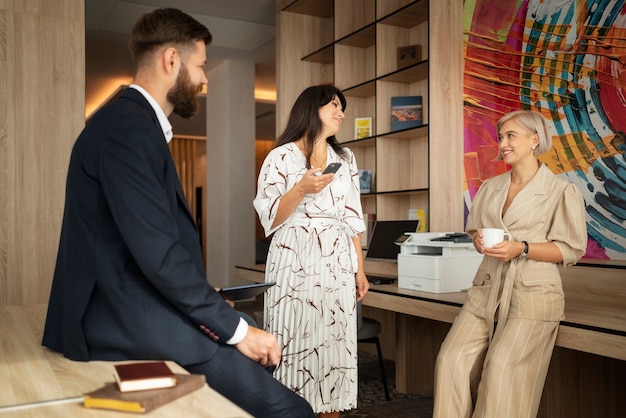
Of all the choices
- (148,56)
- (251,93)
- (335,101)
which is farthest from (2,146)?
(251,93)

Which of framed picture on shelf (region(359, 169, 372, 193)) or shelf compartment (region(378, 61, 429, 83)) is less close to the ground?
shelf compartment (region(378, 61, 429, 83))

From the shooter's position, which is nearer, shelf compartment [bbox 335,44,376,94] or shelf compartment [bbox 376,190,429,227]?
shelf compartment [bbox 376,190,429,227]

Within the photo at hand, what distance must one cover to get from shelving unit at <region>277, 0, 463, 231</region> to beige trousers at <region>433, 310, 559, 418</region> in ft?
5.12

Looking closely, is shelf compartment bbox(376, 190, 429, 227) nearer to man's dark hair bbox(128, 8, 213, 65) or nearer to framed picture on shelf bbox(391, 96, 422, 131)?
framed picture on shelf bbox(391, 96, 422, 131)

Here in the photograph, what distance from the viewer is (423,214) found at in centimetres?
430

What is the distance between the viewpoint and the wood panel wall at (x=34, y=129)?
3771 millimetres

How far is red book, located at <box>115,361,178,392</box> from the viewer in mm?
1048

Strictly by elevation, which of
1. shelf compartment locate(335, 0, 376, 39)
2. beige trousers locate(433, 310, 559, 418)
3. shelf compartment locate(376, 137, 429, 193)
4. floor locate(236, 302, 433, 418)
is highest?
shelf compartment locate(335, 0, 376, 39)

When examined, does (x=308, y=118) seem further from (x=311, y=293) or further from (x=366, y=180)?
(x=366, y=180)

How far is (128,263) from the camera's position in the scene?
1381 mm

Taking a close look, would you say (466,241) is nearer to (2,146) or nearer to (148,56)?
(148,56)

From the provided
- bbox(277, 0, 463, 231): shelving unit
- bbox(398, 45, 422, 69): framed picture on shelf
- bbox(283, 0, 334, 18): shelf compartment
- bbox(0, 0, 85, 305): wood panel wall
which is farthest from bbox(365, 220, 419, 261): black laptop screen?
bbox(283, 0, 334, 18): shelf compartment

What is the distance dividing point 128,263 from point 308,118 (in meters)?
1.46

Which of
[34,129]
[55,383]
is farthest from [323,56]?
[55,383]
